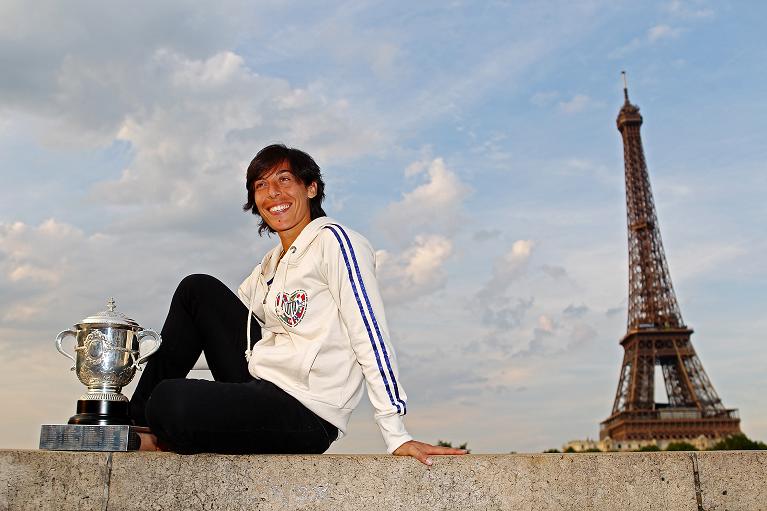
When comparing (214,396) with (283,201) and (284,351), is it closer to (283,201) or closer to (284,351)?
(284,351)

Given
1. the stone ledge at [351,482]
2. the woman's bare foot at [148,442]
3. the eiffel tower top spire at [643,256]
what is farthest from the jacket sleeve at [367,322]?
the eiffel tower top spire at [643,256]

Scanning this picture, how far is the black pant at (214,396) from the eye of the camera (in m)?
3.90

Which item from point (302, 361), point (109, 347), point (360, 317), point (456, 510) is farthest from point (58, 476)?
point (456, 510)

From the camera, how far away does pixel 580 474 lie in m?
4.32

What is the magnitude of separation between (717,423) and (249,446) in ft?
201

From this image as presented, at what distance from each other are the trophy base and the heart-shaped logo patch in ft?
3.70

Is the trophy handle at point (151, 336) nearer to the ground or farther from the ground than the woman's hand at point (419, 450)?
farther from the ground

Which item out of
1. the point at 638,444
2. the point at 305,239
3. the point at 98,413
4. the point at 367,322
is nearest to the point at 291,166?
the point at 305,239

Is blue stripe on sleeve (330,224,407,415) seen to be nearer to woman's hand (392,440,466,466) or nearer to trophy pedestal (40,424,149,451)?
woman's hand (392,440,466,466)

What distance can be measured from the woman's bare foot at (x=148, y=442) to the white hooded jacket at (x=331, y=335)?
770mm

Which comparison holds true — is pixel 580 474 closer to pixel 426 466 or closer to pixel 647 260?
pixel 426 466

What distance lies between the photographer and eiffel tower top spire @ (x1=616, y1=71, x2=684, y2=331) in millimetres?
63531

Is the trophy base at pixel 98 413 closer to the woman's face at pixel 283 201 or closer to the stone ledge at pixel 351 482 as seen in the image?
the stone ledge at pixel 351 482

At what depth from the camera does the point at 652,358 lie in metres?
61.3
